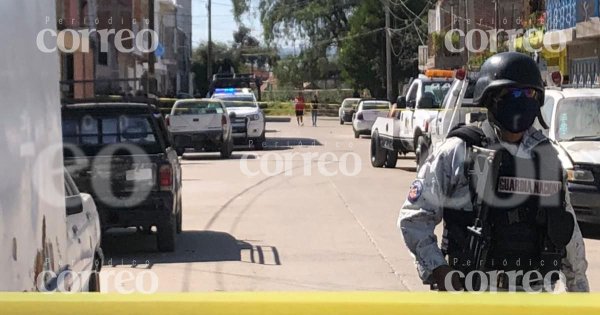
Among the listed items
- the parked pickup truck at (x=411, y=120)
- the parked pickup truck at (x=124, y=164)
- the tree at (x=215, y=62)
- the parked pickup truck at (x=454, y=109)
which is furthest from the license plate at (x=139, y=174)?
the tree at (x=215, y=62)

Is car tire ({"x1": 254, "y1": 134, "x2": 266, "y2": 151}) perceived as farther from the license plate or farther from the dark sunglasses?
the dark sunglasses

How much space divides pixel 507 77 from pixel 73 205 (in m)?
3.20

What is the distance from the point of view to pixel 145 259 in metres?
10.6

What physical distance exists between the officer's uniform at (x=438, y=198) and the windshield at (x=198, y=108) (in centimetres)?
2324

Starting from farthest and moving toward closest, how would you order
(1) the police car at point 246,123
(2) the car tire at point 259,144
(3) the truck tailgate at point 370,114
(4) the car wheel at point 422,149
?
(3) the truck tailgate at point 370,114, (2) the car tire at point 259,144, (1) the police car at point 246,123, (4) the car wheel at point 422,149

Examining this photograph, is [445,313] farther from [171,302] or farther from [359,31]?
[359,31]

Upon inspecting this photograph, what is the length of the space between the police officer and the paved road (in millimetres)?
4981

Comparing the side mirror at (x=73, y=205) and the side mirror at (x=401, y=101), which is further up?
the side mirror at (x=401, y=101)

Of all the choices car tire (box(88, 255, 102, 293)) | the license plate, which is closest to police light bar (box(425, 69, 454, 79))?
the license plate

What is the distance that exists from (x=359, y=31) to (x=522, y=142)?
2260 inches

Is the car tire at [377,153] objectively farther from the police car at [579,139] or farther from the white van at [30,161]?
the white van at [30,161]

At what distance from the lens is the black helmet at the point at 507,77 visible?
12.8 feet

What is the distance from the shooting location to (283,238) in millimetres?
12008

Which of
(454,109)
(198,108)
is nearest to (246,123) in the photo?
(198,108)
